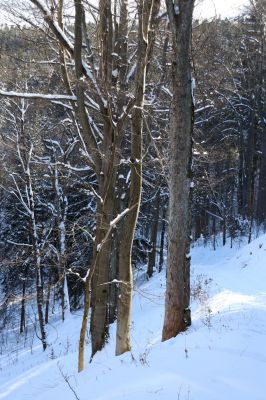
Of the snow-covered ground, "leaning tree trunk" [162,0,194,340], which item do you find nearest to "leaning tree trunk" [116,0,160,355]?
the snow-covered ground

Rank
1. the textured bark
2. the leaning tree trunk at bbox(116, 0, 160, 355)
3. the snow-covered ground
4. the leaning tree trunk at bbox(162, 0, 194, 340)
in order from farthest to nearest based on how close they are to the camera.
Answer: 1. the textured bark
2. the leaning tree trunk at bbox(116, 0, 160, 355)
3. the leaning tree trunk at bbox(162, 0, 194, 340)
4. the snow-covered ground

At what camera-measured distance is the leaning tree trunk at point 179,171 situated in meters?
6.95

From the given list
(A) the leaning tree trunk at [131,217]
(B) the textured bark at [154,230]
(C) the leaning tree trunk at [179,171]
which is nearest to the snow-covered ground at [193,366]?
(C) the leaning tree trunk at [179,171]

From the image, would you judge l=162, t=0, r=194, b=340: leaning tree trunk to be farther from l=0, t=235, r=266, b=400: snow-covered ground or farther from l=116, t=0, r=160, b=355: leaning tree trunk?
l=116, t=0, r=160, b=355: leaning tree trunk

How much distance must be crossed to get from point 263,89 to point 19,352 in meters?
18.4

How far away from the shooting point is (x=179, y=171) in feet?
23.5

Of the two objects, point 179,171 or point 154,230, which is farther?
point 154,230

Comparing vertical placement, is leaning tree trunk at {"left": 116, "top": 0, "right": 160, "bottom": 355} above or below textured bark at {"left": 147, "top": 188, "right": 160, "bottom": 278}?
above

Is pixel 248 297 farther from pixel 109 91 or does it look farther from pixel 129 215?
pixel 109 91

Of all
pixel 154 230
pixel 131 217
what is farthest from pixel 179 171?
pixel 154 230

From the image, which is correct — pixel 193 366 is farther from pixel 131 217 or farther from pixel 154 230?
pixel 154 230

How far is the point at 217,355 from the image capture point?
5.51 metres

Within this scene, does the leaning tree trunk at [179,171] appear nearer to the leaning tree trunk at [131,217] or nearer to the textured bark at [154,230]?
the leaning tree trunk at [131,217]

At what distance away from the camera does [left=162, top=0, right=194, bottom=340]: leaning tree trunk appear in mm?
6945
